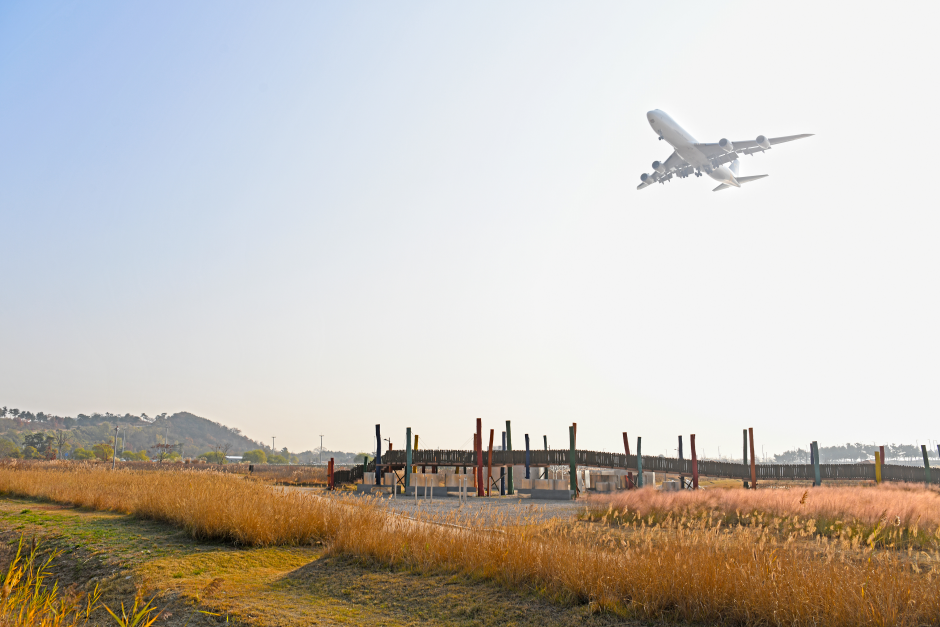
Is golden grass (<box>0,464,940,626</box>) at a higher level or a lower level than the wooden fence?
higher

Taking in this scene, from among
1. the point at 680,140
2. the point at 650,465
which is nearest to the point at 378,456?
the point at 650,465

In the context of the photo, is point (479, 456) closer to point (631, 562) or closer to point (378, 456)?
point (378, 456)

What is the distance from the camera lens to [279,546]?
10336mm

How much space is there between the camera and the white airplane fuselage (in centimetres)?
4103

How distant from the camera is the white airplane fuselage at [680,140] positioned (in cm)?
4103

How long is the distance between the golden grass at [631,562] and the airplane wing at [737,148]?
34.1 meters

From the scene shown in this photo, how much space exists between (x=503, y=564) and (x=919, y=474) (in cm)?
4207

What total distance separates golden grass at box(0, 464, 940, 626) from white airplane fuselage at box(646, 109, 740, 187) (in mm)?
34199

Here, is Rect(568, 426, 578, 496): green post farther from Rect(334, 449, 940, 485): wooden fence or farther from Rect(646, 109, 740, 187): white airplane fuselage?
Rect(646, 109, 740, 187): white airplane fuselage

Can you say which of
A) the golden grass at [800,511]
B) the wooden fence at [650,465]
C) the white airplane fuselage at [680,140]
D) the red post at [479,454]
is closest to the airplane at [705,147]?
the white airplane fuselage at [680,140]

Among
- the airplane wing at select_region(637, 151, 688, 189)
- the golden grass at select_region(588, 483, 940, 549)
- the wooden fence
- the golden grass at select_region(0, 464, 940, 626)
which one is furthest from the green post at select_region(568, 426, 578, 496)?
the airplane wing at select_region(637, 151, 688, 189)

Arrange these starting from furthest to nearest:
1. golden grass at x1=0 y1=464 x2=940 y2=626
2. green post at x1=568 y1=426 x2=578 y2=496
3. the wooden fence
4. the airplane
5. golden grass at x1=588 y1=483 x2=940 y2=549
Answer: the airplane, the wooden fence, green post at x1=568 y1=426 x2=578 y2=496, golden grass at x1=588 y1=483 x2=940 y2=549, golden grass at x1=0 y1=464 x2=940 y2=626

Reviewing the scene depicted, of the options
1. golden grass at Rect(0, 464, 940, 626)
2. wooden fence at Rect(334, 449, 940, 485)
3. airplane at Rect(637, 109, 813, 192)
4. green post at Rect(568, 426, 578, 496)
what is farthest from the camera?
airplane at Rect(637, 109, 813, 192)

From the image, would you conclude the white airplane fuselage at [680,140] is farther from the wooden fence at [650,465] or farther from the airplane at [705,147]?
the wooden fence at [650,465]
